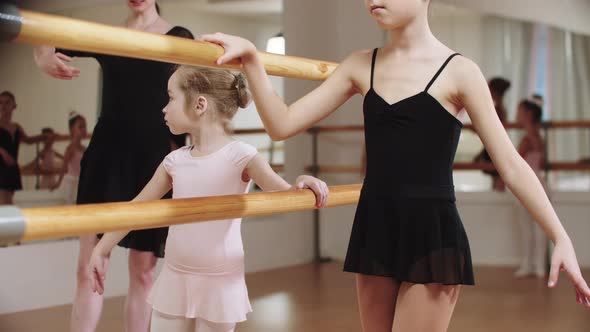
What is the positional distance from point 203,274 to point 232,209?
38cm

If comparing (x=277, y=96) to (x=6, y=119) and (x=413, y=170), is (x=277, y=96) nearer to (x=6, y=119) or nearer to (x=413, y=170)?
(x=413, y=170)

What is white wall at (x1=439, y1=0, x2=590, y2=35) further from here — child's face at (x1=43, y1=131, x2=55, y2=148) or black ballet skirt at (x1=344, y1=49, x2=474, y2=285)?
black ballet skirt at (x1=344, y1=49, x2=474, y2=285)

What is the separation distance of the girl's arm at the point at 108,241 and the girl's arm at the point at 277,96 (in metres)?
0.43

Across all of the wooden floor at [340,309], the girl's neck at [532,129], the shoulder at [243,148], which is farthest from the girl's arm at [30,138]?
the girl's neck at [532,129]

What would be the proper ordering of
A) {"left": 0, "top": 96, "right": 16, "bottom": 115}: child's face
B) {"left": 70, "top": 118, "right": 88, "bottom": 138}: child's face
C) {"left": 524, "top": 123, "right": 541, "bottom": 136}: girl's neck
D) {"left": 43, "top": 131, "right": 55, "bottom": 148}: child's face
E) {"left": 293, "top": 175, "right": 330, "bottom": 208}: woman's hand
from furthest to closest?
{"left": 524, "top": 123, "right": 541, "bottom": 136}: girl's neck, {"left": 70, "top": 118, "right": 88, "bottom": 138}: child's face, {"left": 43, "top": 131, "right": 55, "bottom": 148}: child's face, {"left": 0, "top": 96, "right": 16, "bottom": 115}: child's face, {"left": 293, "top": 175, "right": 330, "bottom": 208}: woman's hand

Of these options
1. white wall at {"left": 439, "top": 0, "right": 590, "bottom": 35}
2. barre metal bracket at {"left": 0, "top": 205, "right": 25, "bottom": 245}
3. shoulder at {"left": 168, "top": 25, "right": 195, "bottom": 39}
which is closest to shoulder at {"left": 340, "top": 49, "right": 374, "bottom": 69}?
Result: shoulder at {"left": 168, "top": 25, "right": 195, "bottom": 39}

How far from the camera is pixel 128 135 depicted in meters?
2.04

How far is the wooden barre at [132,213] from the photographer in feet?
3.45

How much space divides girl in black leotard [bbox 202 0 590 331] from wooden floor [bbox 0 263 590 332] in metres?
2.22

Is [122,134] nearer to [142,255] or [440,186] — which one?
[142,255]

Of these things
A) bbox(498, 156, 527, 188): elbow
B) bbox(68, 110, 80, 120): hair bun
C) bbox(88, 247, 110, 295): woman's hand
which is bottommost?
bbox(88, 247, 110, 295): woman's hand

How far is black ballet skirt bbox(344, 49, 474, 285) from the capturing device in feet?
4.66

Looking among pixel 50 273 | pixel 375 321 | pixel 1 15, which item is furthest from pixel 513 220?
pixel 1 15

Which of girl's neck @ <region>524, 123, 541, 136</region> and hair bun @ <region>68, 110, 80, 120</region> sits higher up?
hair bun @ <region>68, 110, 80, 120</region>
